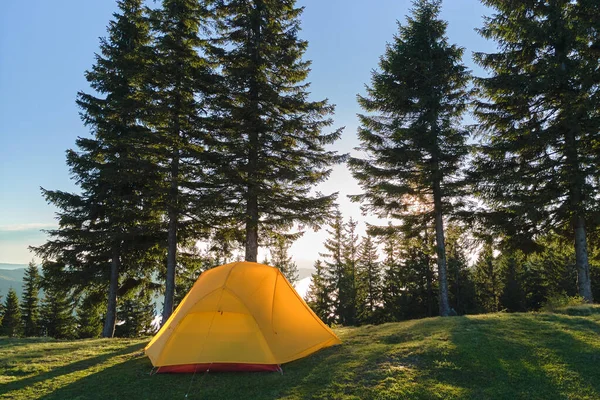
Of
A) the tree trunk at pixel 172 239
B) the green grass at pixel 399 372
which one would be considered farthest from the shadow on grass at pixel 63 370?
the tree trunk at pixel 172 239

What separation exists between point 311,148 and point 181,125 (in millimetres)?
5615

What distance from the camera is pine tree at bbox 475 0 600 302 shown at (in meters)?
11.9

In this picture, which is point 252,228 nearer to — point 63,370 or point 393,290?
point 63,370

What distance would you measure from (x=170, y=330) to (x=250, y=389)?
2.60 meters

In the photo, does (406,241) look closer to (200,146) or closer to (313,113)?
(313,113)

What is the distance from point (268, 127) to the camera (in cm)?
1348

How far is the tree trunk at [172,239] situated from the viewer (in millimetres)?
13172

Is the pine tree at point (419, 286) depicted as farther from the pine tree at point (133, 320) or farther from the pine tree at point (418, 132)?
the pine tree at point (133, 320)

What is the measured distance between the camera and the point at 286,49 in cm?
1473

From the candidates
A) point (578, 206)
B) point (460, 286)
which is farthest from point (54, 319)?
point (578, 206)

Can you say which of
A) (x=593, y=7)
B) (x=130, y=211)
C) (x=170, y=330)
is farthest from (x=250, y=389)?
(x=593, y=7)

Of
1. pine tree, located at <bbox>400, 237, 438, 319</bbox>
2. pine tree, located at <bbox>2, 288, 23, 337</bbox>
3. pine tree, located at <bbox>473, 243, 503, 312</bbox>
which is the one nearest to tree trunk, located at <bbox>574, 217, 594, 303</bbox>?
pine tree, located at <bbox>400, 237, 438, 319</bbox>

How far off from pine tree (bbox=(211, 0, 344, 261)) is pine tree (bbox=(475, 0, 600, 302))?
262 inches

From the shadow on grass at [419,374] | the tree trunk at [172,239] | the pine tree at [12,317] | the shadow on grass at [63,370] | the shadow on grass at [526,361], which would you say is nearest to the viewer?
the shadow on grass at [526,361]
